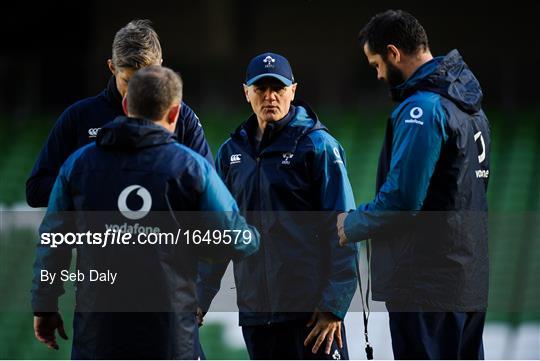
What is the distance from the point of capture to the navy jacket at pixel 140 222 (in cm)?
353

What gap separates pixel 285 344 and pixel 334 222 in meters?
0.56

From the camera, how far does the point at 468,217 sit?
162 inches

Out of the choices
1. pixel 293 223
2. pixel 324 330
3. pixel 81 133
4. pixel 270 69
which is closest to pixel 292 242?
pixel 293 223

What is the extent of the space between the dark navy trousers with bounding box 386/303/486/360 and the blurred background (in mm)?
6807

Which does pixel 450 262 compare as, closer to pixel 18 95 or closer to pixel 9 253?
pixel 9 253

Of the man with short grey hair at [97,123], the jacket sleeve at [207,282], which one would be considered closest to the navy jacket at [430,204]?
the jacket sleeve at [207,282]

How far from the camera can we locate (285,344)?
4301 mm

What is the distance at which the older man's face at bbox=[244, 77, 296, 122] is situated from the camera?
173 inches

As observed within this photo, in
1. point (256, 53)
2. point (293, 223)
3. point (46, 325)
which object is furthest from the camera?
point (256, 53)

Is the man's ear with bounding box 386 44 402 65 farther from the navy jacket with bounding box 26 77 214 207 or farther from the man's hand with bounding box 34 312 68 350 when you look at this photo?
the man's hand with bounding box 34 312 68 350

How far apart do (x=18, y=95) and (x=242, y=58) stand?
10.2ft

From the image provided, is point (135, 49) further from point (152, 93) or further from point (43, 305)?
point (43, 305)

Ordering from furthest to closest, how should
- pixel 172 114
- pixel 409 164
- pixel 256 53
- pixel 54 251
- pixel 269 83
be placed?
pixel 256 53, pixel 269 83, pixel 409 164, pixel 54 251, pixel 172 114

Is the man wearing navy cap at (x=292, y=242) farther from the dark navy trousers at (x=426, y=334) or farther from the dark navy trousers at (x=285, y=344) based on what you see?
the dark navy trousers at (x=426, y=334)
